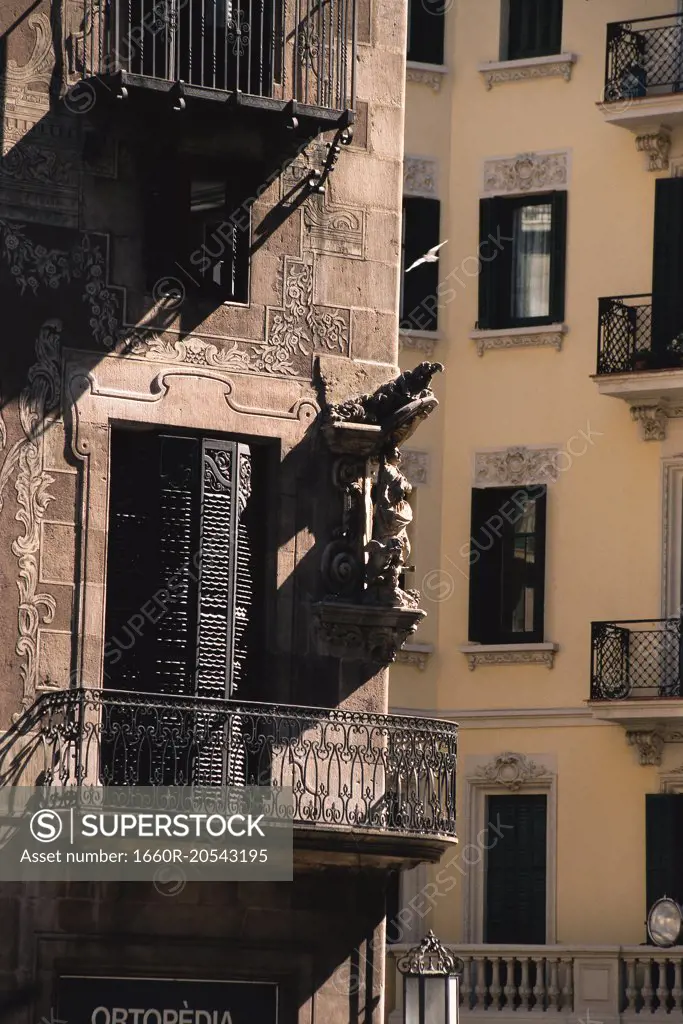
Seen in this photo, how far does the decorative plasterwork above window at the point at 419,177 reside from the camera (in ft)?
120

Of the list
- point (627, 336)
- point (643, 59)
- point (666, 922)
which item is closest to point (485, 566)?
point (627, 336)

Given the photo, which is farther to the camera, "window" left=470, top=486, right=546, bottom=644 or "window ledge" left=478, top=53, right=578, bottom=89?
"window ledge" left=478, top=53, right=578, bottom=89

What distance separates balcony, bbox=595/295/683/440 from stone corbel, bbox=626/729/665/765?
354 cm

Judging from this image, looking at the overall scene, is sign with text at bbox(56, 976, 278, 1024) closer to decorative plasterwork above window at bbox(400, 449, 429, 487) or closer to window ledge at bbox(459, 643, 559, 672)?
window ledge at bbox(459, 643, 559, 672)

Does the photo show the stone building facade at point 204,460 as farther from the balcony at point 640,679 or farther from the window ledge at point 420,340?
the window ledge at point 420,340

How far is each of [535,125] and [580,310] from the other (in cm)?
245

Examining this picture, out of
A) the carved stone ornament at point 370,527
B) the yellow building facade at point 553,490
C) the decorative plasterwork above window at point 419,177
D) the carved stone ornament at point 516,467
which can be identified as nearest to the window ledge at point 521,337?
the yellow building facade at point 553,490

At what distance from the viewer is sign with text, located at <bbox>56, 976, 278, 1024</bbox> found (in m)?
25.2

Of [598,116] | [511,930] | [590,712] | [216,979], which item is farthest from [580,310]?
[216,979]

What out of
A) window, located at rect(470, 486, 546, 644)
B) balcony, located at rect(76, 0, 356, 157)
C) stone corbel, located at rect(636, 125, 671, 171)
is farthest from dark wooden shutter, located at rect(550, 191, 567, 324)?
balcony, located at rect(76, 0, 356, 157)

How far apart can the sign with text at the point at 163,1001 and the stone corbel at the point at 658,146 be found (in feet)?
44.0

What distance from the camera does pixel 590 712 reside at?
115 feet

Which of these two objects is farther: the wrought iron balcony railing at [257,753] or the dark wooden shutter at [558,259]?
the dark wooden shutter at [558,259]

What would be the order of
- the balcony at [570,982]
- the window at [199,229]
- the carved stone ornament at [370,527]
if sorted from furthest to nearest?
1. the balcony at [570,982]
2. the carved stone ornament at [370,527]
3. the window at [199,229]
